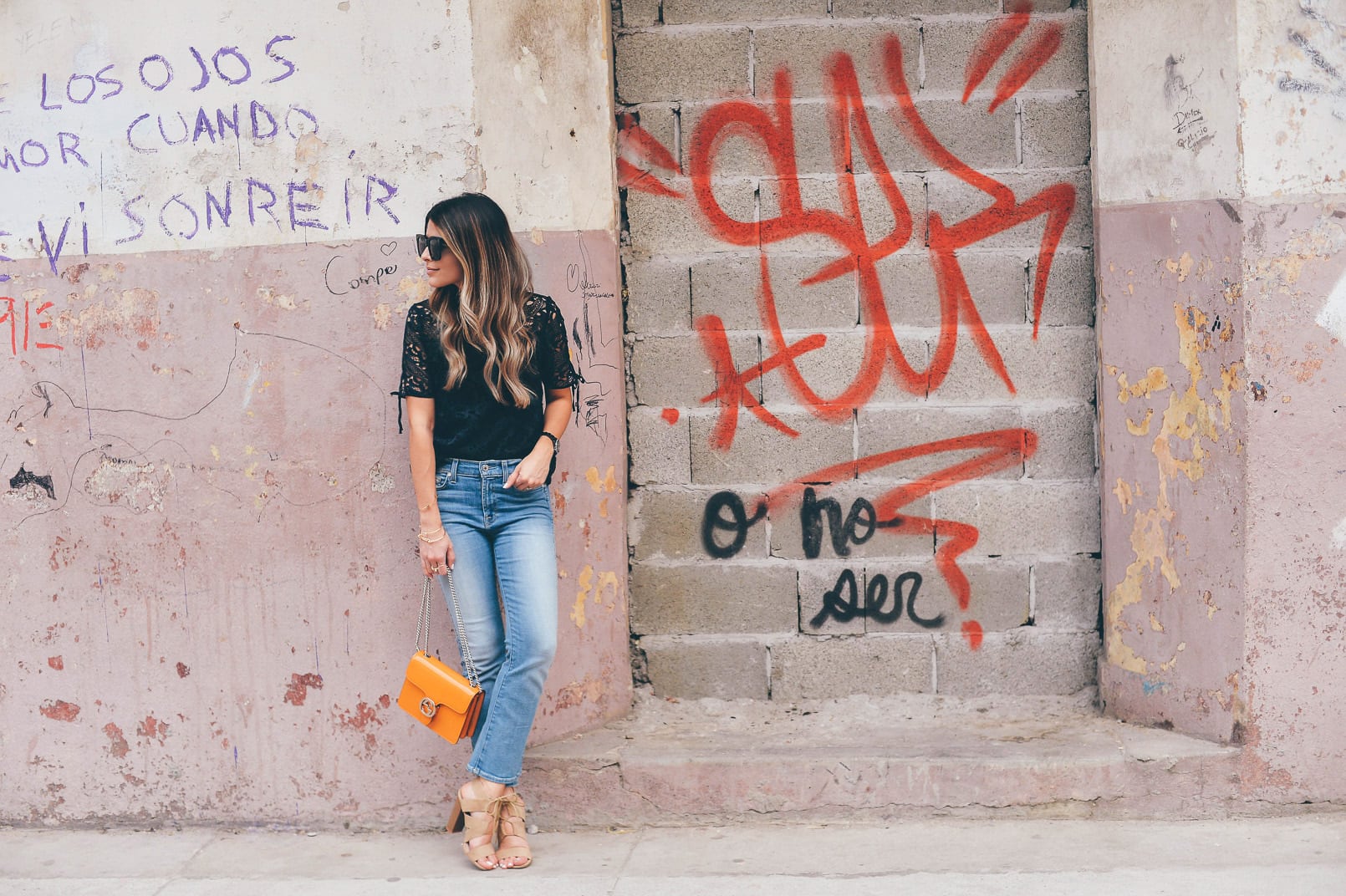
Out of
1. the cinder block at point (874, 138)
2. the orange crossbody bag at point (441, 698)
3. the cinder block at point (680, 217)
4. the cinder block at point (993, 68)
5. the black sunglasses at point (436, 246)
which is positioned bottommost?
the orange crossbody bag at point (441, 698)

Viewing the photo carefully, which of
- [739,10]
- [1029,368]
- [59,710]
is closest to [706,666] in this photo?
[1029,368]

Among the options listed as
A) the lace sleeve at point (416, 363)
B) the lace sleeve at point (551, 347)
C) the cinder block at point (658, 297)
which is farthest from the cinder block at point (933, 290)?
the lace sleeve at point (416, 363)

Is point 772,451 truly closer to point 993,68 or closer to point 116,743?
point 993,68

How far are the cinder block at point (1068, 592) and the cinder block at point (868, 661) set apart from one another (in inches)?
16.5

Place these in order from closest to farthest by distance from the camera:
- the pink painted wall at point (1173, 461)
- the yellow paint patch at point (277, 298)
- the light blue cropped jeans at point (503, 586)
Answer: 1. the light blue cropped jeans at point (503, 586)
2. the pink painted wall at point (1173, 461)
3. the yellow paint patch at point (277, 298)

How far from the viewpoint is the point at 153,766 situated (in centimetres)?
439

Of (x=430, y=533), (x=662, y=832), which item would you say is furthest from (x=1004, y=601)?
(x=430, y=533)

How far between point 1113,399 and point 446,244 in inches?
89.4

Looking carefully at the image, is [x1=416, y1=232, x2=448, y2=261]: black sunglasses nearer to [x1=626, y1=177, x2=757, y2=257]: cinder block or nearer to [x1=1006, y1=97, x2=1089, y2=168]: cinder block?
[x1=626, y1=177, x2=757, y2=257]: cinder block

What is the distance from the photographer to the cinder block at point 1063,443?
4652 millimetres

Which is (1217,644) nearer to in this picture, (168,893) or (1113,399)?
(1113,399)

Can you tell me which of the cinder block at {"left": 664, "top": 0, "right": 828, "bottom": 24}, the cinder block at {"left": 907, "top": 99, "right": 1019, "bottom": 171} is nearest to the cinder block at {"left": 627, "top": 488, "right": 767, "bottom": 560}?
the cinder block at {"left": 907, "top": 99, "right": 1019, "bottom": 171}

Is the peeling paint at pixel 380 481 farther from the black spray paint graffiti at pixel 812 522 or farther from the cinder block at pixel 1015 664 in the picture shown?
the cinder block at pixel 1015 664

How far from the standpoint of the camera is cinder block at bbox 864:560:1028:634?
15.4 feet
